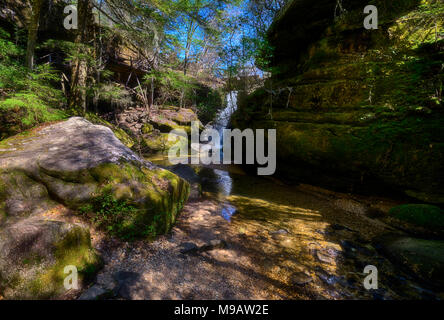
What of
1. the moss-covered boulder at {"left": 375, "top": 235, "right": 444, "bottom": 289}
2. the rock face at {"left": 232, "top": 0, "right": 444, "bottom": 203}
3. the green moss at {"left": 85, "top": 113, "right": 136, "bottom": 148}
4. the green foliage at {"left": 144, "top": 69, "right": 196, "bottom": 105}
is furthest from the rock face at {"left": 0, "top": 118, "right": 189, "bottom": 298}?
the rock face at {"left": 232, "top": 0, "right": 444, "bottom": 203}

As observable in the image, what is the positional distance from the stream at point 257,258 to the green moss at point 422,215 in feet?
2.27

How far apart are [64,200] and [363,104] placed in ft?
28.2

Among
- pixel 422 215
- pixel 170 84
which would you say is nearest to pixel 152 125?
pixel 170 84

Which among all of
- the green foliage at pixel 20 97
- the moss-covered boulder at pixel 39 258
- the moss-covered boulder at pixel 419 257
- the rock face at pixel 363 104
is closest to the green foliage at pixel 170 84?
the green foliage at pixel 20 97

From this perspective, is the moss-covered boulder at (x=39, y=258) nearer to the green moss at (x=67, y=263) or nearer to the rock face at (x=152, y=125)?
the green moss at (x=67, y=263)

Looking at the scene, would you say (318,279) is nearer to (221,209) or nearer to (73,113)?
(221,209)

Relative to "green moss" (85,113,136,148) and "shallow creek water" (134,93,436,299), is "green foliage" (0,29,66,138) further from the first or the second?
"shallow creek water" (134,93,436,299)

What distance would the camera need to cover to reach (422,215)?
14.9 ft

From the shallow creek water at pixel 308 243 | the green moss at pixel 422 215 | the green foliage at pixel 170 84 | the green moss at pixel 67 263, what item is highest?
the green foliage at pixel 170 84

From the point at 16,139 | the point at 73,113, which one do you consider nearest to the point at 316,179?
the point at 16,139

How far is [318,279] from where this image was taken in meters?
2.91

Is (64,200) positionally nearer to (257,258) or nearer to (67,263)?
(67,263)

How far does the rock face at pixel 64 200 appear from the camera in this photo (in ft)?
6.33
